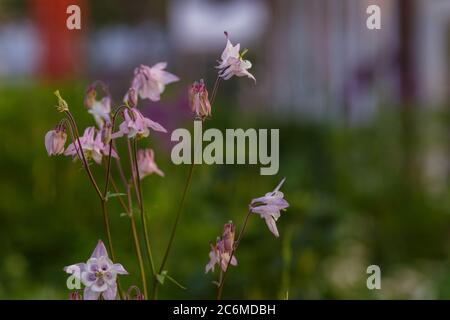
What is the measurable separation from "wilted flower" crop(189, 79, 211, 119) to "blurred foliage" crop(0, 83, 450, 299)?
48cm

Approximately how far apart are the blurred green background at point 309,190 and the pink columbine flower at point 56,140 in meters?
0.34

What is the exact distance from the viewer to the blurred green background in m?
2.41

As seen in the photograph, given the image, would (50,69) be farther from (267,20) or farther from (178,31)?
(178,31)

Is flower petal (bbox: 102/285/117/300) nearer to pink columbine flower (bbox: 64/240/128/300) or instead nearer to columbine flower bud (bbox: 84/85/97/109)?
pink columbine flower (bbox: 64/240/128/300)

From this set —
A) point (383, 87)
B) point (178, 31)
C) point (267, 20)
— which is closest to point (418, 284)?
point (383, 87)

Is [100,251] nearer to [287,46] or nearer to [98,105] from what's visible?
[98,105]

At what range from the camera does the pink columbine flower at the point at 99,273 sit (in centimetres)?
103

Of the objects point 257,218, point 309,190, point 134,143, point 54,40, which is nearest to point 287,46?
point 54,40

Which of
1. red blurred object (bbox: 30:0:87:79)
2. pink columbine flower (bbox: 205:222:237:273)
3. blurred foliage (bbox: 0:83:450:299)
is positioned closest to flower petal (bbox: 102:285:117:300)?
pink columbine flower (bbox: 205:222:237:273)

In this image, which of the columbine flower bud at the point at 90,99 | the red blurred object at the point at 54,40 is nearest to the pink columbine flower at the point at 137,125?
the columbine flower bud at the point at 90,99

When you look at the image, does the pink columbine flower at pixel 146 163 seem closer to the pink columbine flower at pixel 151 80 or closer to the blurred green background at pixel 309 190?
the pink columbine flower at pixel 151 80

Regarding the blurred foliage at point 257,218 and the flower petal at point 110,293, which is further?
the blurred foliage at point 257,218

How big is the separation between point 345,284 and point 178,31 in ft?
32.8

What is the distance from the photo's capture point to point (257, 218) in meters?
2.44
